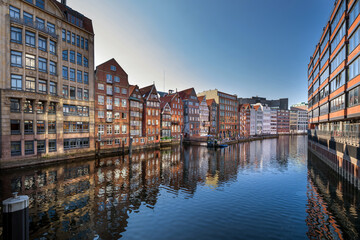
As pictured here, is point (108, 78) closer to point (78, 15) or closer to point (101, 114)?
point (101, 114)

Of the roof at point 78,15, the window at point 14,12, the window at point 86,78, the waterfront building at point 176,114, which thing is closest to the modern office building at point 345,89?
the waterfront building at point 176,114

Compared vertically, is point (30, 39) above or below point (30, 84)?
above

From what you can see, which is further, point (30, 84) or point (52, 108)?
point (52, 108)

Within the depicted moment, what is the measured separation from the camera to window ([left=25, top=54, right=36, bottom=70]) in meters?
33.5

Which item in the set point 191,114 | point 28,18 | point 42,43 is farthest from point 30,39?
point 191,114

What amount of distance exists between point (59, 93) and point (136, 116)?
912 inches

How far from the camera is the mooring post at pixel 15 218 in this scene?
797cm

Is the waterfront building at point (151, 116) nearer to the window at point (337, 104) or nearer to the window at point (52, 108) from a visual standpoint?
the window at point (52, 108)

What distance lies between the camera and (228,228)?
47.8 feet

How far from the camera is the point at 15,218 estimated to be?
8.23 meters

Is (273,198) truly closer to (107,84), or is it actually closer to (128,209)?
(128,209)

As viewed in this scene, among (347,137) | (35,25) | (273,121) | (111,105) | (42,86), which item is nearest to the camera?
(347,137)

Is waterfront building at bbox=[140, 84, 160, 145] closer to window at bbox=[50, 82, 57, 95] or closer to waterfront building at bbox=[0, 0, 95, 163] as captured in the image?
waterfront building at bbox=[0, 0, 95, 163]

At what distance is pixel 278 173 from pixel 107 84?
150ft
